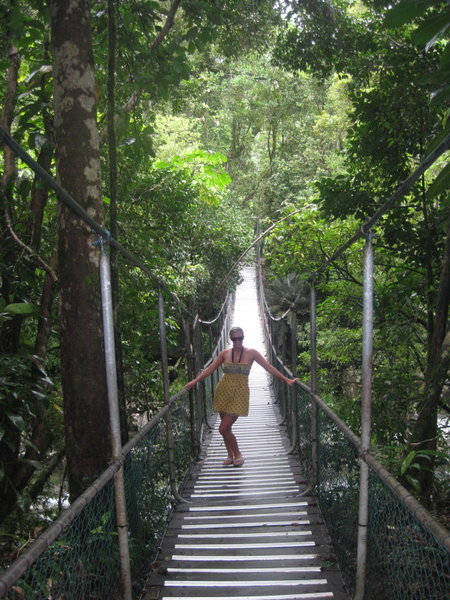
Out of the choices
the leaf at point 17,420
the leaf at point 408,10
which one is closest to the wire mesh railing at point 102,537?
the leaf at point 17,420

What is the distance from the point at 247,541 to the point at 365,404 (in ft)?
3.55

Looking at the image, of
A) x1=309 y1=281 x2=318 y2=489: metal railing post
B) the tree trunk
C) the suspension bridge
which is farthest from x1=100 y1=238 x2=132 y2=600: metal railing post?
x1=309 y1=281 x2=318 y2=489: metal railing post

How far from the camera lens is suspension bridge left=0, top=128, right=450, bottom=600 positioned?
1303 millimetres

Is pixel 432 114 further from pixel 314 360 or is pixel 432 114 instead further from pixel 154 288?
pixel 154 288

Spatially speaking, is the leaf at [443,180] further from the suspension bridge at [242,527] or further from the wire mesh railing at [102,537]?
the wire mesh railing at [102,537]

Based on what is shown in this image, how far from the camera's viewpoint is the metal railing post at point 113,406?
153 cm

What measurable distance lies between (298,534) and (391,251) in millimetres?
2166

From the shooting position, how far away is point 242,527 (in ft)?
7.79

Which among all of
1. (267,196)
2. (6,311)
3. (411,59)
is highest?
(267,196)

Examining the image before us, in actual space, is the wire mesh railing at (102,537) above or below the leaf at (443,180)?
below

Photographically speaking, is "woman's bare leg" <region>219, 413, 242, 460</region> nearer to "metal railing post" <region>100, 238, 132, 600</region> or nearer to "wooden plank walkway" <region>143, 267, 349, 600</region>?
"wooden plank walkway" <region>143, 267, 349, 600</region>

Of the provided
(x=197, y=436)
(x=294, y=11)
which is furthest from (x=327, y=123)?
(x=197, y=436)

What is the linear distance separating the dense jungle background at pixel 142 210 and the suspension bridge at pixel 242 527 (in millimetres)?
295

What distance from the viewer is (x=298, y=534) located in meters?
2.25
